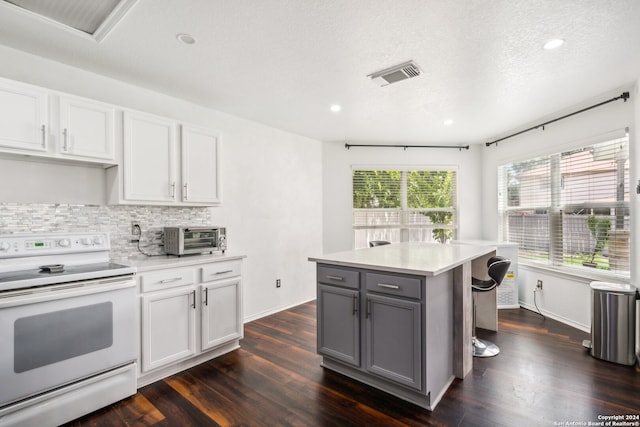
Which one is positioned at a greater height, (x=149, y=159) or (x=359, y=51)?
(x=359, y=51)

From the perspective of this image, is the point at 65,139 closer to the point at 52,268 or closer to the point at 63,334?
the point at 52,268

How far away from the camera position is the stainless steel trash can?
2635mm

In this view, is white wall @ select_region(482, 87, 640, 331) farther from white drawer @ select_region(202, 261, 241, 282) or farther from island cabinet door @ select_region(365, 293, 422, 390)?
white drawer @ select_region(202, 261, 241, 282)

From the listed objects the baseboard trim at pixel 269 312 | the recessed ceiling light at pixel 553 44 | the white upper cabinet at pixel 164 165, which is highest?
the recessed ceiling light at pixel 553 44

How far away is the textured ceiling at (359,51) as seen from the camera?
1.87 m

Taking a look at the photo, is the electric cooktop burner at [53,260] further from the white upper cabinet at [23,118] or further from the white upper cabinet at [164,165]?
the white upper cabinet at [23,118]

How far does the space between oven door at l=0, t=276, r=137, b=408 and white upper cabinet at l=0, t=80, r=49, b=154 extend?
0.98 metres

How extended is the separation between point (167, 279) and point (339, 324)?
1.38 m

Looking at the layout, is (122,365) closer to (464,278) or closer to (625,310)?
(464,278)

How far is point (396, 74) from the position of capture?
2.66 m

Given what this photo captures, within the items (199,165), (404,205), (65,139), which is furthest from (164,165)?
(404,205)

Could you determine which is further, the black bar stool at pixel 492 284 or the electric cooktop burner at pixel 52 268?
the black bar stool at pixel 492 284

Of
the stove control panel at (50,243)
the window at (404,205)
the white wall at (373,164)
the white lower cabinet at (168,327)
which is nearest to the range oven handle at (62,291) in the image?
the white lower cabinet at (168,327)

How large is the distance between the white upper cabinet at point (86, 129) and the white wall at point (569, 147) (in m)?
4.52
